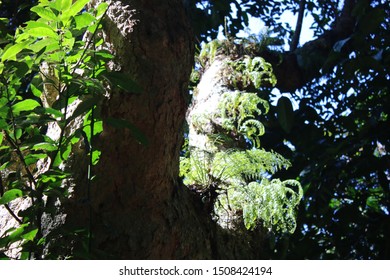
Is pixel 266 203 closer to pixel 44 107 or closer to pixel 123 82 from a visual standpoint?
pixel 123 82

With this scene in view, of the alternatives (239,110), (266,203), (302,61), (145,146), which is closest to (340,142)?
(302,61)

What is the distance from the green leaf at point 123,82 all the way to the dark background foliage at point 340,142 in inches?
59.5

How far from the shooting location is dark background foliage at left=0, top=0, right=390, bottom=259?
120 inches

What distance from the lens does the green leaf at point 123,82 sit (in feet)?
4.75

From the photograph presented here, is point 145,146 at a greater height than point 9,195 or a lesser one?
greater

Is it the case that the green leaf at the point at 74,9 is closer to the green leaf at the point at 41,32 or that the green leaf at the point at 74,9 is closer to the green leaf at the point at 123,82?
the green leaf at the point at 41,32

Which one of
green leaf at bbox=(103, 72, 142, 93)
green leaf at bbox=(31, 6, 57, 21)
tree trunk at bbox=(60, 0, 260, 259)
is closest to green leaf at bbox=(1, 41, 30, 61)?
green leaf at bbox=(31, 6, 57, 21)

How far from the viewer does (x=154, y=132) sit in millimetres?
1678

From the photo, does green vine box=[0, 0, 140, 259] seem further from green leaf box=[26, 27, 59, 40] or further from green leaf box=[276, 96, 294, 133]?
green leaf box=[276, 96, 294, 133]

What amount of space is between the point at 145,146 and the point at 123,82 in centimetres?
21

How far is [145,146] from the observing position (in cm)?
157

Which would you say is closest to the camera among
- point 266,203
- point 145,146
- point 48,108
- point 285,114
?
Answer: point 48,108

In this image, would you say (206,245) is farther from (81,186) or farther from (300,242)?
(300,242)

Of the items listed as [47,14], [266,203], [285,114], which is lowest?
[266,203]
